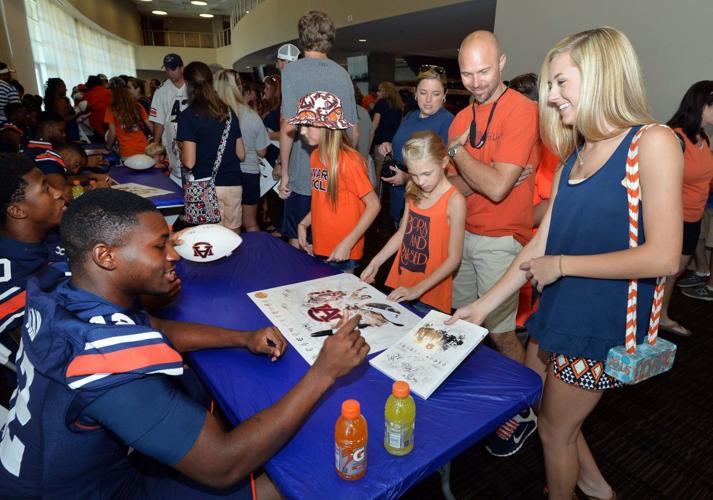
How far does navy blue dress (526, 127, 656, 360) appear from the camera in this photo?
107 centimetres

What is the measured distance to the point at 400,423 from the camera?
88cm

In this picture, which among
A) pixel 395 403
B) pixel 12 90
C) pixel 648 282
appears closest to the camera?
pixel 395 403

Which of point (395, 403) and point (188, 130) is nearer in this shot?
point (395, 403)

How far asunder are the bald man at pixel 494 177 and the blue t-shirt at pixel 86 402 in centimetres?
138

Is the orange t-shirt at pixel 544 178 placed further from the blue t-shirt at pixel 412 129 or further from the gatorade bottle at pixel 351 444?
the gatorade bottle at pixel 351 444

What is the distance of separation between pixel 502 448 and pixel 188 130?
2.74 metres

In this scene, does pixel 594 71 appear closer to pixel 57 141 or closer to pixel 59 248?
pixel 59 248

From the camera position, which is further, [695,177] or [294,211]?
[294,211]

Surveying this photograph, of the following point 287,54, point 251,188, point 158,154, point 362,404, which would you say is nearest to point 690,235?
point 362,404

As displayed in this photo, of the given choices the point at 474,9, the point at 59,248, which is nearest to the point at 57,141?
the point at 59,248

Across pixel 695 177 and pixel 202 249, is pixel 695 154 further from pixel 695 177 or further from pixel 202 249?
pixel 202 249

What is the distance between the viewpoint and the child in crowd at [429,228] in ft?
5.94

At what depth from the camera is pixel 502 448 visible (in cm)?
188
